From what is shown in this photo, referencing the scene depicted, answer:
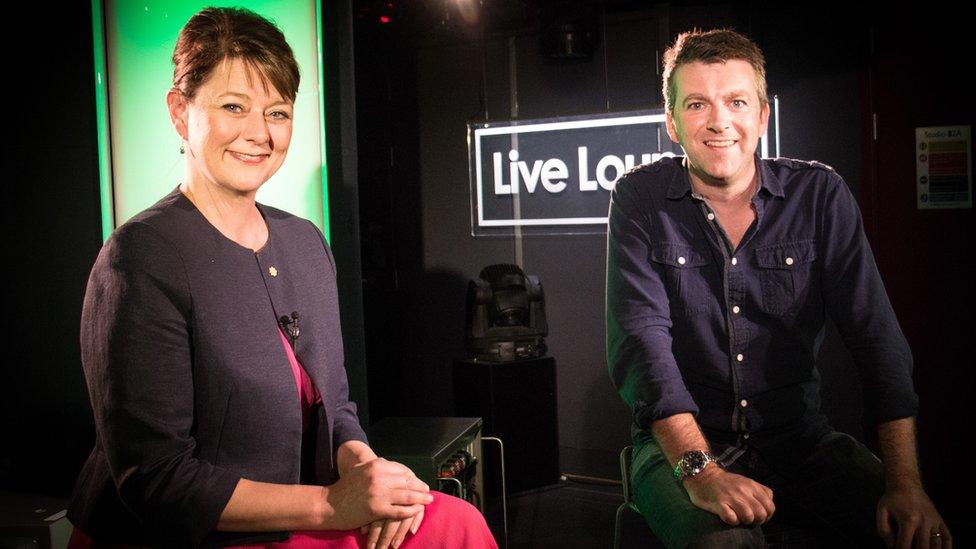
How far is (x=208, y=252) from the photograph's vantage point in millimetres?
1648

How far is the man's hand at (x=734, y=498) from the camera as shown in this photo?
5.52ft

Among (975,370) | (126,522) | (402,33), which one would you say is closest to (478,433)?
(126,522)

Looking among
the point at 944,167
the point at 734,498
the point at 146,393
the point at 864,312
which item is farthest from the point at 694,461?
the point at 944,167

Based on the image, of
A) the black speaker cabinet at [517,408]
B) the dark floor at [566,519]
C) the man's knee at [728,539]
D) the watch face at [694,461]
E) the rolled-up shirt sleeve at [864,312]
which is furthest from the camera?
the black speaker cabinet at [517,408]

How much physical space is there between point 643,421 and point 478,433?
1.35 meters

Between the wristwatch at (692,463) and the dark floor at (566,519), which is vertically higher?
the wristwatch at (692,463)

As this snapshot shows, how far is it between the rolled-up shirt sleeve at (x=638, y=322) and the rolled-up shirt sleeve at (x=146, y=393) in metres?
1.03

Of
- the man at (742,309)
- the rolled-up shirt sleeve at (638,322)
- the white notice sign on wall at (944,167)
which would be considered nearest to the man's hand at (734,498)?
the man at (742,309)

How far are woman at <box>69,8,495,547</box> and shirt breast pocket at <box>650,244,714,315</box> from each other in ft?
2.91

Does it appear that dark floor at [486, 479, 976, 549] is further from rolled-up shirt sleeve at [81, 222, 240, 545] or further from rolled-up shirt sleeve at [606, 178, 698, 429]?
rolled-up shirt sleeve at [81, 222, 240, 545]

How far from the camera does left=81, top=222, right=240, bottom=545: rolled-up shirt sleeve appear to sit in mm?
1490

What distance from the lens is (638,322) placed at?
83.0 inches

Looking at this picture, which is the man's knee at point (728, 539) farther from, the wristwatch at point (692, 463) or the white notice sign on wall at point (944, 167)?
the white notice sign on wall at point (944, 167)

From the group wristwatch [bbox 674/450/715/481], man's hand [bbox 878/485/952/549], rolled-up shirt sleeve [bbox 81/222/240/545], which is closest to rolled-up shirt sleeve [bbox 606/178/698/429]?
wristwatch [bbox 674/450/715/481]
